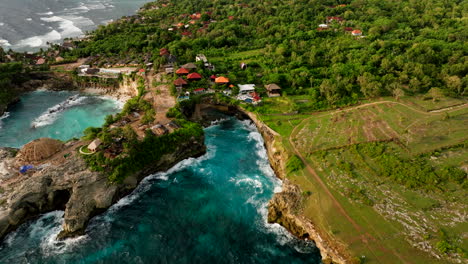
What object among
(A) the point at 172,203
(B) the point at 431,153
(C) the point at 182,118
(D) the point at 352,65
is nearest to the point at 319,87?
(D) the point at 352,65

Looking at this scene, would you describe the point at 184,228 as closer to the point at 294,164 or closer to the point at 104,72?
the point at 294,164

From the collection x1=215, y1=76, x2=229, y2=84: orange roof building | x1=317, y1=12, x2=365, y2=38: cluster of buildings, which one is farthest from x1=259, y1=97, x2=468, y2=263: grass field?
x1=317, y1=12, x2=365, y2=38: cluster of buildings

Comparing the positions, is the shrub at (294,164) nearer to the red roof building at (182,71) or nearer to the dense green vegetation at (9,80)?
the red roof building at (182,71)

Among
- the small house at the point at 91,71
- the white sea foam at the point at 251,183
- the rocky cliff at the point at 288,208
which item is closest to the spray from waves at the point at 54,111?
the small house at the point at 91,71

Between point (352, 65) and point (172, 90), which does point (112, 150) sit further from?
point (352, 65)

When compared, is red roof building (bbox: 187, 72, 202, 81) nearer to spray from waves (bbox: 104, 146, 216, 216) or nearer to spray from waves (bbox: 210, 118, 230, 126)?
spray from waves (bbox: 210, 118, 230, 126)

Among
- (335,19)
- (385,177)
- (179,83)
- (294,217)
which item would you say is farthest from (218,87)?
(335,19)
